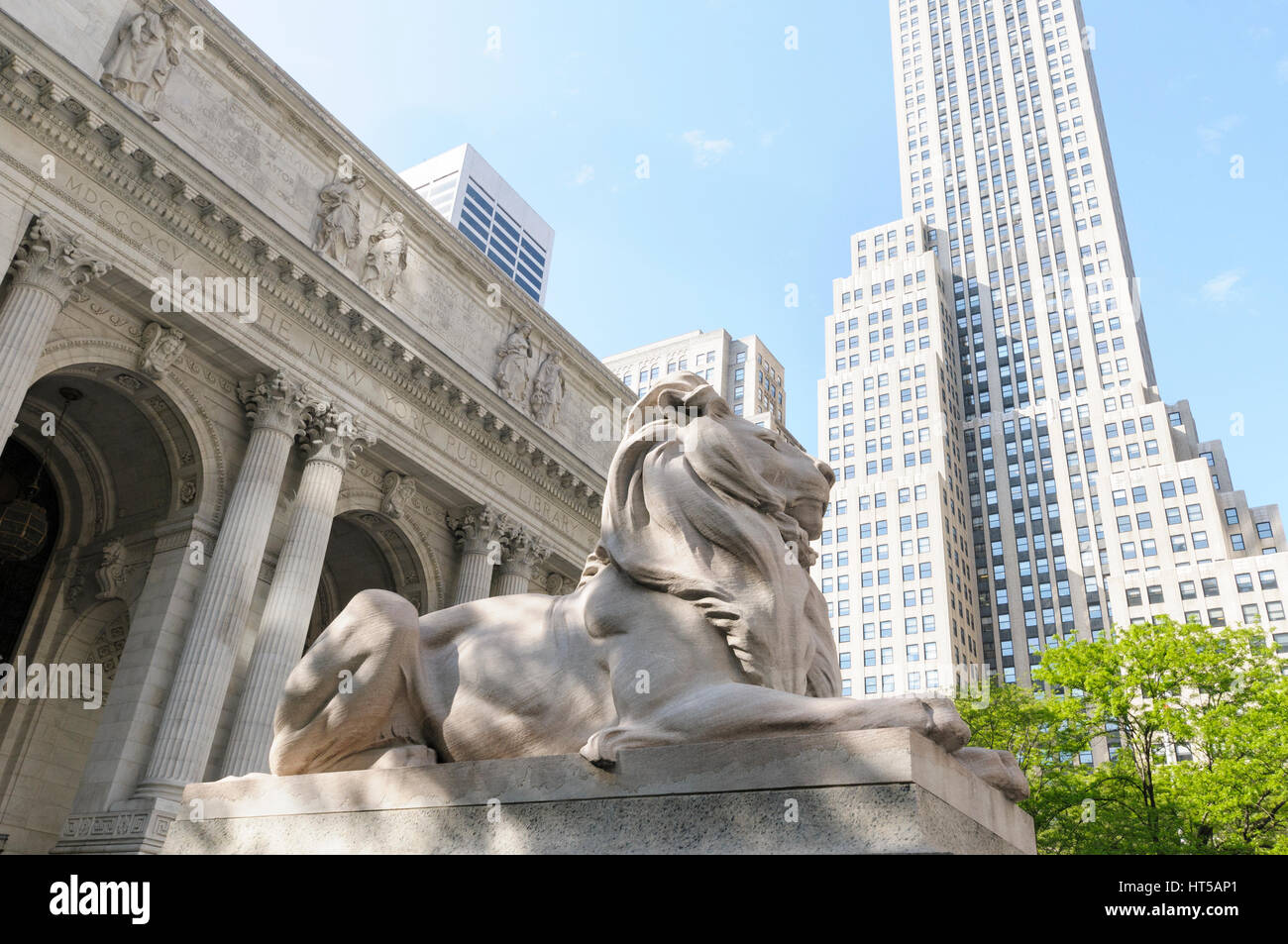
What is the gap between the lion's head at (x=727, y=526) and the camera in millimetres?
4035

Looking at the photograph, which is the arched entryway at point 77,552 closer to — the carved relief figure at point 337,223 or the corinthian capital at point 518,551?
the carved relief figure at point 337,223

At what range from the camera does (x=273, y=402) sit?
21766 millimetres

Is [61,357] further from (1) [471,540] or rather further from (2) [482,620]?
(2) [482,620]

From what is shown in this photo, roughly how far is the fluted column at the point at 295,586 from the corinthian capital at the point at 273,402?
1.68 feet

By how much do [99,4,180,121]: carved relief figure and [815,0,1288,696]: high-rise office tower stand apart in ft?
228

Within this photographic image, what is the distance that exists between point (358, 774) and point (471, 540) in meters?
23.4

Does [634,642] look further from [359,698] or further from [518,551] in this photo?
[518,551]

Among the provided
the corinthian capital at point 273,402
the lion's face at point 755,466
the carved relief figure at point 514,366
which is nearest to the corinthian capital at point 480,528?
the carved relief figure at point 514,366

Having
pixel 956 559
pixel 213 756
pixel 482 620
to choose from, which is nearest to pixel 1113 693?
pixel 213 756

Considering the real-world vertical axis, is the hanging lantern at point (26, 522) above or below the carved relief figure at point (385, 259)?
below

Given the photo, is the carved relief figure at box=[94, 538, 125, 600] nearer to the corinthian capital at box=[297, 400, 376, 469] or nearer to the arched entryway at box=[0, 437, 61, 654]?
the arched entryway at box=[0, 437, 61, 654]

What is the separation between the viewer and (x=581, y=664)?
4207 millimetres
